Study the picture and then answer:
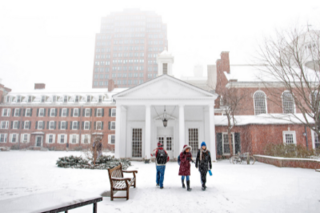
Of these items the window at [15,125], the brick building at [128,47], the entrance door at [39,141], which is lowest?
the entrance door at [39,141]

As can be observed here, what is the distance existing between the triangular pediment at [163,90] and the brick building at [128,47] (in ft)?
241

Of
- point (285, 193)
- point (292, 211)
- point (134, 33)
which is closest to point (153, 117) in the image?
point (285, 193)

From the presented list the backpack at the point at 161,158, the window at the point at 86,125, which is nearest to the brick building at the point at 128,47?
the window at the point at 86,125

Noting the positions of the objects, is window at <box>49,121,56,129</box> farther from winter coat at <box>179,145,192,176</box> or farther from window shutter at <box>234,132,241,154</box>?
winter coat at <box>179,145,192,176</box>

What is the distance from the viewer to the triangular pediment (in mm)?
17953

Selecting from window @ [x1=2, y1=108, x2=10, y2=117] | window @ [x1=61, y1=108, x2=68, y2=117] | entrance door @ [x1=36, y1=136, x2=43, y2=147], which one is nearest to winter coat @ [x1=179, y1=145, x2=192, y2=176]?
window @ [x1=61, y1=108, x2=68, y2=117]

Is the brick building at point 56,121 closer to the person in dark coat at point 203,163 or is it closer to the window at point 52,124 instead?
the window at point 52,124

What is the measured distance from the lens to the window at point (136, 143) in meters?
20.4

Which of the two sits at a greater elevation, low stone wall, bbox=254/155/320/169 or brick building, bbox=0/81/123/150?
brick building, bbox=0/81/123/150

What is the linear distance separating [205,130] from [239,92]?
727cm

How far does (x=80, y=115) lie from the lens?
38969 mm

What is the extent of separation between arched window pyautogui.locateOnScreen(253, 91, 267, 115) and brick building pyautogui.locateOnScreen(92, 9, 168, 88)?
230 feet

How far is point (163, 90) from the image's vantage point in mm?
18156

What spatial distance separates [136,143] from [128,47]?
82.7m
